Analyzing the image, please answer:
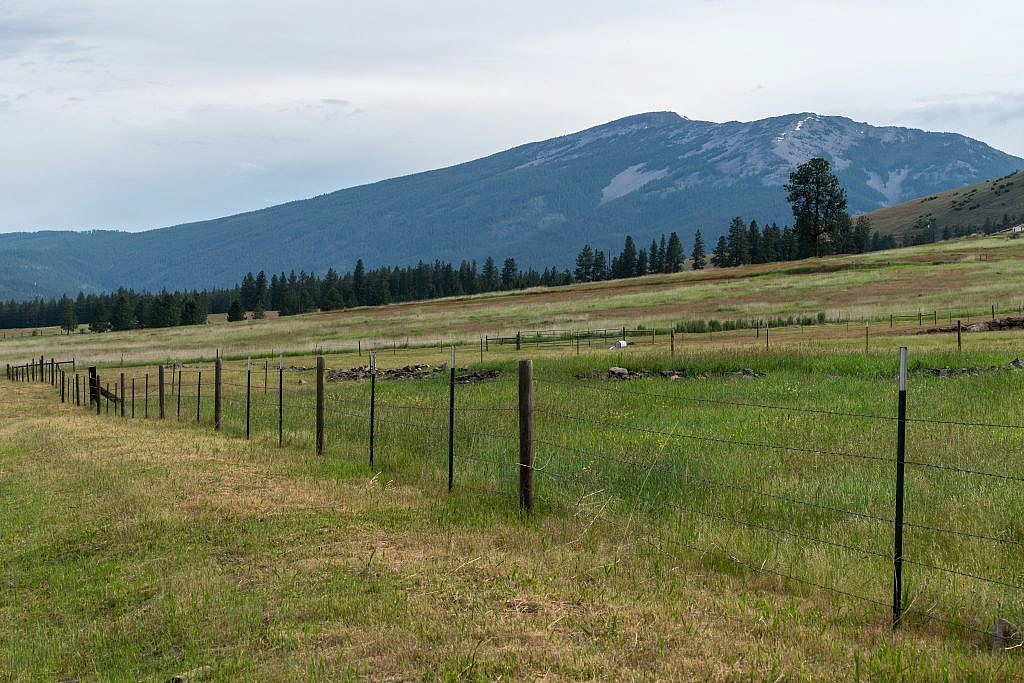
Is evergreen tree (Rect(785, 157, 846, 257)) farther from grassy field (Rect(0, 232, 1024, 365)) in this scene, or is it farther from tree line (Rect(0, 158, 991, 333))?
grassy field (Rect(0, 232, 1024, 365))

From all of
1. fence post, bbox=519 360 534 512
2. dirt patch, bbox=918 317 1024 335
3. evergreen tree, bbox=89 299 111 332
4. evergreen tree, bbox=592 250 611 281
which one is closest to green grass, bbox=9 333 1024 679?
fence post, bbox=519 360 534 512

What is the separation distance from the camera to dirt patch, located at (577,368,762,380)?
2709cm

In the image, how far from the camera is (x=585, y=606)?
785 cm

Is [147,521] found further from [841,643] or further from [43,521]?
[841,643]

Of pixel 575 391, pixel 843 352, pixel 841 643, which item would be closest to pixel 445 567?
pixel 841 643

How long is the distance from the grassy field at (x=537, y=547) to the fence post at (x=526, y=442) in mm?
354

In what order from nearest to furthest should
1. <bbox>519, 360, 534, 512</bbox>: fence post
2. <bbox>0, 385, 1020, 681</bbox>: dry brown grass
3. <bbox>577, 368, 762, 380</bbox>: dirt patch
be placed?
<bbox>0, 385, 1020, 681</bbox>: dry brown grass
<bbox>519, 360, 534, 512</bbox>: fence post
<bbox>577, 368, 762, 380</bbox>: dirt patch

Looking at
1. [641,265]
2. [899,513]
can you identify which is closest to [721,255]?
[641,265]

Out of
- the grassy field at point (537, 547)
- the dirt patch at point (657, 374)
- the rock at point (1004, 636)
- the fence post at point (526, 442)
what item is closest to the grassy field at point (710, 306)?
the dirt patch at point (657, 374)

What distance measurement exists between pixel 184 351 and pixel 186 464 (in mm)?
70058

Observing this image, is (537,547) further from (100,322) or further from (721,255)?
(100,322)

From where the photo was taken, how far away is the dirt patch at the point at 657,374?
88.9ft

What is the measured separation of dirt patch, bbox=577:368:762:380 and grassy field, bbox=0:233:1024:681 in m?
5.12

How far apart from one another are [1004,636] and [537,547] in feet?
15.0
